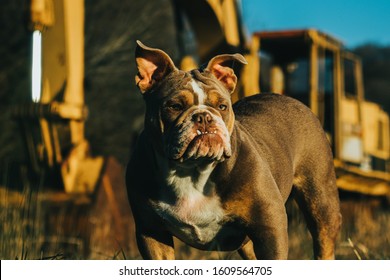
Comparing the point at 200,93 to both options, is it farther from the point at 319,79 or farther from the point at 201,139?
the point at 319,79

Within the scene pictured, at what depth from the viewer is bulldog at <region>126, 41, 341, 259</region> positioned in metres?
3.18

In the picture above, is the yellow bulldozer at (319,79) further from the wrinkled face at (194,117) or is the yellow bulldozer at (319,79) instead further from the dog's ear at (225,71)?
the wrinkled face at (194,117)

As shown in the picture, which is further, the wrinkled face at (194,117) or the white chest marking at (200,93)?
the white chest marking at (200,93)

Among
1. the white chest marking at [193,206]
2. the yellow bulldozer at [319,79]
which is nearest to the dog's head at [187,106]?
the white chest marking at [193,206]

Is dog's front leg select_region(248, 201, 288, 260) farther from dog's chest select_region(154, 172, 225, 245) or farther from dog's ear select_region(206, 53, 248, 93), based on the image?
dog's ear select_region(206, 53, 248, 93)

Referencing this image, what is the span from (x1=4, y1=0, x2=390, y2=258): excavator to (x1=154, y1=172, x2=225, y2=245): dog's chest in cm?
301

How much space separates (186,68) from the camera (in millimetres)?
8266

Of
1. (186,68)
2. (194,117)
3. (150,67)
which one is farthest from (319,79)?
(194,117)

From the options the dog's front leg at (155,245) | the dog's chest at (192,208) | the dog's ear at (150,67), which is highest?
the dog's ear at (150,67)

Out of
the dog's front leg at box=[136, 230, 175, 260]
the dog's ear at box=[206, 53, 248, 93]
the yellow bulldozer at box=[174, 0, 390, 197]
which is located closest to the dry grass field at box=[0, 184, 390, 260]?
the dog's front leg at box=[136, 230, 175, 260]

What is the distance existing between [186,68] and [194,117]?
16.9ft

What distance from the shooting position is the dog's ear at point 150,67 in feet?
11.2

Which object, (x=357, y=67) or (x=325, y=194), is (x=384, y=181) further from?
(x=325, y=194)
